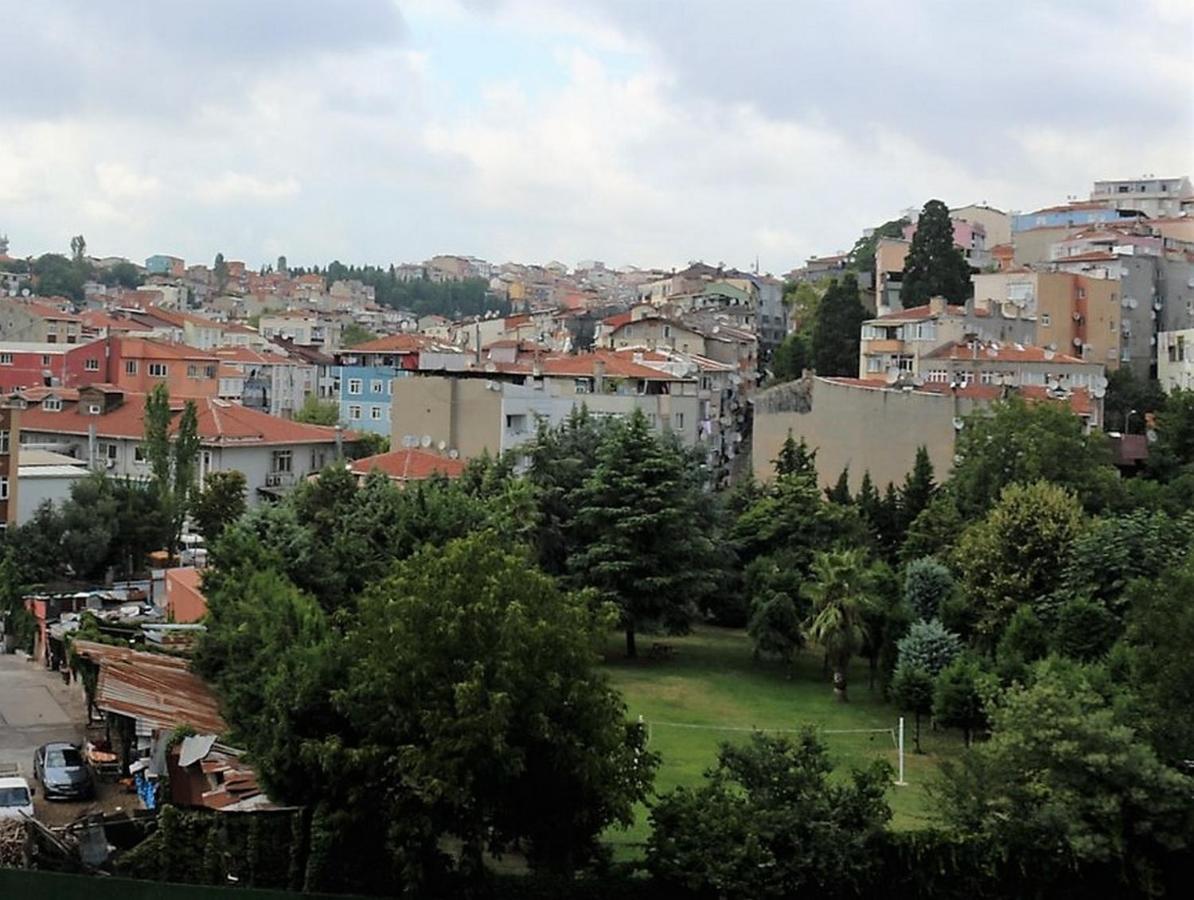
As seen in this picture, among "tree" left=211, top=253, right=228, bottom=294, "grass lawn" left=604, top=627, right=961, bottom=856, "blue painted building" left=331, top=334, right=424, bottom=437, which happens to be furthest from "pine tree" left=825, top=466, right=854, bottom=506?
"tree" left=211, top=253, right=228, bottom=294

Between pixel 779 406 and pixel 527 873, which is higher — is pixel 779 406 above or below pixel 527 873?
above

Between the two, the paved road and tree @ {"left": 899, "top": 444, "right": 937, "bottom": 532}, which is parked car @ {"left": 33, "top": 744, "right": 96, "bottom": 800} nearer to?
the paved road

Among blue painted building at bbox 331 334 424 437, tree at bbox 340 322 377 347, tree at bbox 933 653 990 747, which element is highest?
tree at bbox 340 322 377 347

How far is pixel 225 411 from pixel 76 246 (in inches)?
3528

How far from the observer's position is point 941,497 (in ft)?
99.1

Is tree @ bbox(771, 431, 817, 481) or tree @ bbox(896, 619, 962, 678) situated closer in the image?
tree @ bbox(896, 619, 962, 678)

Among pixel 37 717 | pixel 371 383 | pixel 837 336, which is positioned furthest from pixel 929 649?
pixel 371 383

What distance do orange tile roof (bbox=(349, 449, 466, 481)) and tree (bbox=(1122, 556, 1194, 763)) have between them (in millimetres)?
18072

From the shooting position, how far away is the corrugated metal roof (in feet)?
52.5

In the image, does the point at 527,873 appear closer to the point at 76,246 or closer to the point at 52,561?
the point at 52,561

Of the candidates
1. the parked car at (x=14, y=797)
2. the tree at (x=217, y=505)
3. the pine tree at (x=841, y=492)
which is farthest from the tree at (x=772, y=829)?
the tree at (x=217, y=505)

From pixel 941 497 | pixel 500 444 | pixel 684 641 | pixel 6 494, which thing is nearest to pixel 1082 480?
pixel 941 497

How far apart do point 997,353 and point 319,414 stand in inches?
887

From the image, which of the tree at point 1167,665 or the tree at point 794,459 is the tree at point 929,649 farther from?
the tree at point 794,459
